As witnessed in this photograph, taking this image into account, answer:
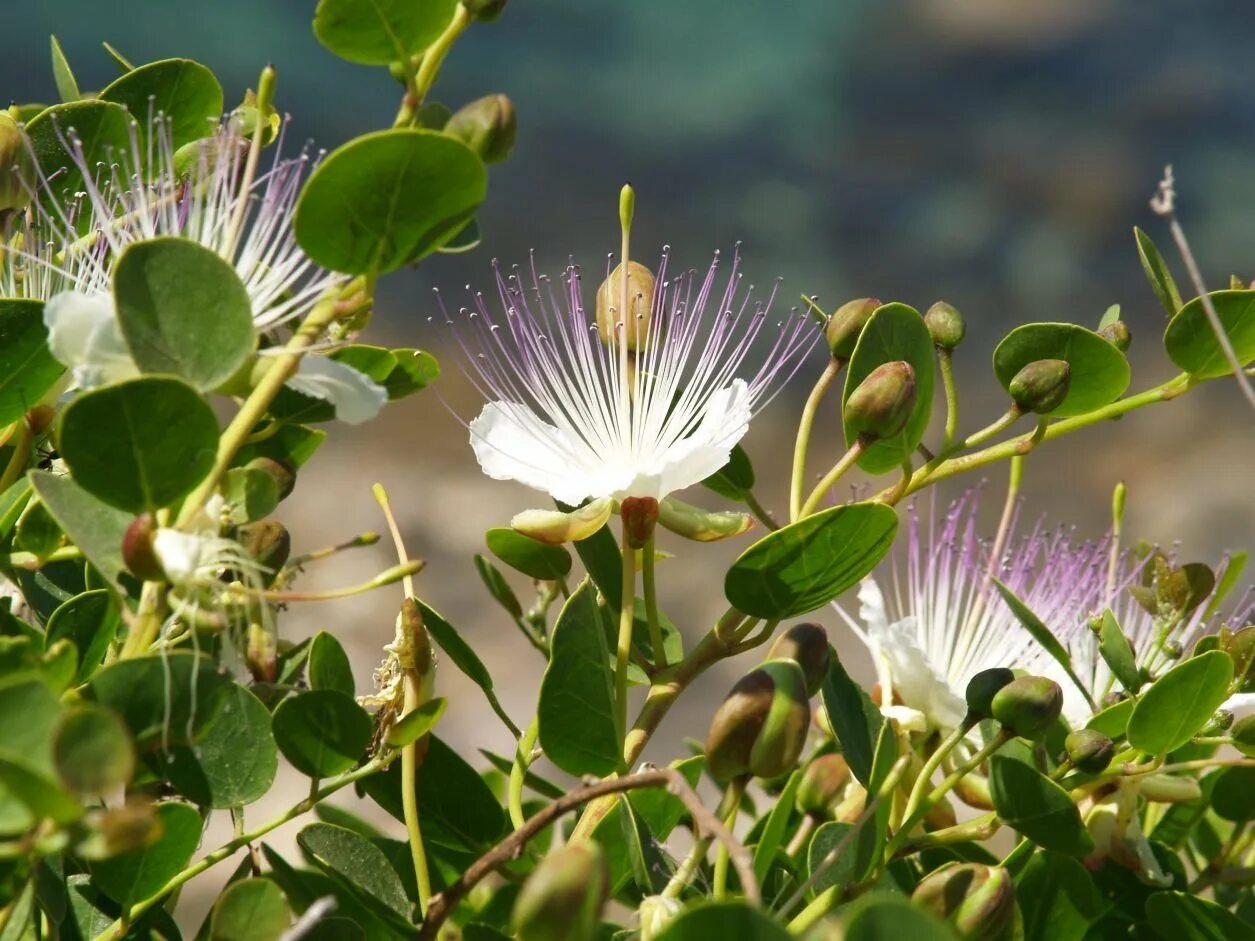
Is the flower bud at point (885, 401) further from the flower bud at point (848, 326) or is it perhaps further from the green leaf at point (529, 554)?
the green leaf at point (529, 554)

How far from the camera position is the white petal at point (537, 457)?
29.0 inches

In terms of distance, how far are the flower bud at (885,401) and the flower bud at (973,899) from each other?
0.19 metres

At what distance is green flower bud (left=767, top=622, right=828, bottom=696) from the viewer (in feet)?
2.08

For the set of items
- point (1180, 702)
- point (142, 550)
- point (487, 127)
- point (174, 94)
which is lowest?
point (1180, 702)

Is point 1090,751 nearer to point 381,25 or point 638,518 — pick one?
point 638,518

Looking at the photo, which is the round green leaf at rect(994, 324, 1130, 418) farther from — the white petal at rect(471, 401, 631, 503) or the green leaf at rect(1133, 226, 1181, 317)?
the white petal at rect(471, 401, 631, 503)

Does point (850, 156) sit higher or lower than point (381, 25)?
higher

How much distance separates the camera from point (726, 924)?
42cm

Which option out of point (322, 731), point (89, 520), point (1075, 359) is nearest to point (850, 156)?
point (1075, 359)

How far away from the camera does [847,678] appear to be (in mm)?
707

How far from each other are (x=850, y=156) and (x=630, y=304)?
12.7ft

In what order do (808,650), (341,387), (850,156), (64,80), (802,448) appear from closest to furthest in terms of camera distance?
1. (341,387)
2. (808,650)
3. (802,448)
4. (64,80)
5. (850,156)

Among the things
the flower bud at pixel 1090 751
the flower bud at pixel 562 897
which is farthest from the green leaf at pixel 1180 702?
the flower bud at pixel 562 897

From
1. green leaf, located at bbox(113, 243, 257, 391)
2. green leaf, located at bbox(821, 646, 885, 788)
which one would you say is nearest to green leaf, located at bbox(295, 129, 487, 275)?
green leaf, located at bbox(113, 243, 257, 391)
